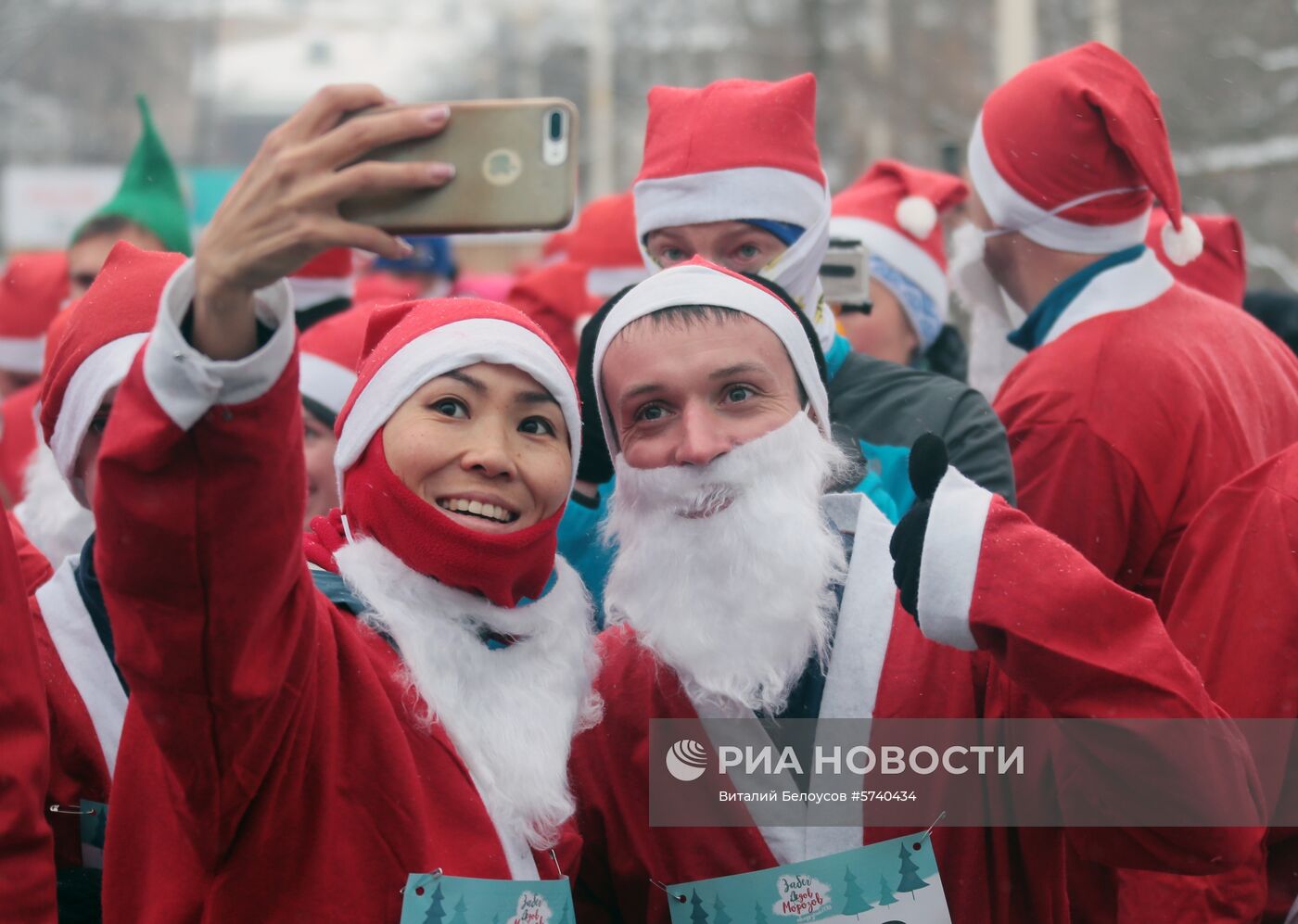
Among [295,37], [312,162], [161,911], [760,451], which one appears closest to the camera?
[312,162]

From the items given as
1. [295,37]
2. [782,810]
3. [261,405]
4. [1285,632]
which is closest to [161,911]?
[261,405]

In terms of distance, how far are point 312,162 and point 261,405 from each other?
1.00 feet

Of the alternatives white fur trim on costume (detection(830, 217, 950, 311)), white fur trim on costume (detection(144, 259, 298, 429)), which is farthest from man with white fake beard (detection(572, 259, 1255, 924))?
white fur trim on costume (detection(830, 217, 950, 311))

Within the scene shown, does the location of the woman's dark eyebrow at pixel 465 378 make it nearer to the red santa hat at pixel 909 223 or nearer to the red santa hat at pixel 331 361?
the red santa hat at pixel 331 361

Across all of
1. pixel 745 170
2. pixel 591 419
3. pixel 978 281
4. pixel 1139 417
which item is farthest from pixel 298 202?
pixel 978 281

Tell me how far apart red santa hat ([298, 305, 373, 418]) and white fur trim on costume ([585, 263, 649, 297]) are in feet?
6.09

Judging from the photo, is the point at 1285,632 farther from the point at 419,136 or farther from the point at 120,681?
the point at 120,681

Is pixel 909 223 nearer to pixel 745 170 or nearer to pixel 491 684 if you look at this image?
pixel 745 170

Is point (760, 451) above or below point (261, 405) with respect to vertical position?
below

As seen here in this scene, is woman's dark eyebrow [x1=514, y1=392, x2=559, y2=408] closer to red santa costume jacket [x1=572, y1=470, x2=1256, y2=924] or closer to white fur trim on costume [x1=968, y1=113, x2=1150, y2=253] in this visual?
red santa costume jacket [x1=572, y1=470, x2=1256, y2=924]

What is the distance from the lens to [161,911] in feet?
7.39

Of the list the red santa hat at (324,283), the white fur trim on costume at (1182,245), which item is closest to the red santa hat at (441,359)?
the white fur trim on costume at (1182,245)

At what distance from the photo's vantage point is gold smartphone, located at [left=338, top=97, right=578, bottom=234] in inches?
72.6

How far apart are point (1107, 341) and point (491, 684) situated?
5.91 feet
